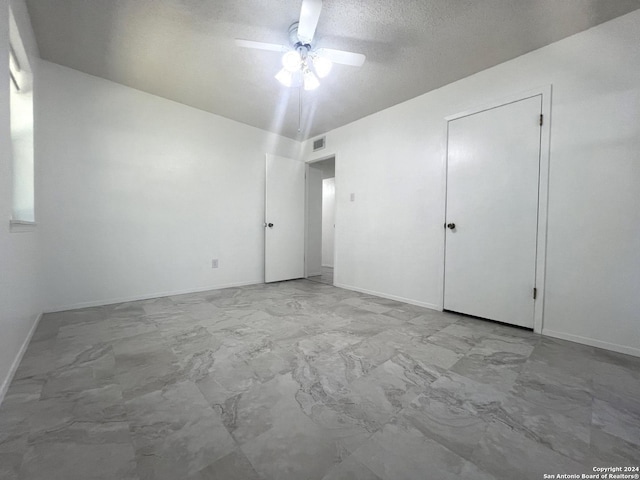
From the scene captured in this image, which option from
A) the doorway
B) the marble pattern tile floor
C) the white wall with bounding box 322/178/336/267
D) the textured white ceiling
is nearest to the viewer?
the marble pattern tile floor

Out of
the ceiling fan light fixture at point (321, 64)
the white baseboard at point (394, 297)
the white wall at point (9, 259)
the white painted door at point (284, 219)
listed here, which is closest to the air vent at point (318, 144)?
the white painted door at point (284, 219)

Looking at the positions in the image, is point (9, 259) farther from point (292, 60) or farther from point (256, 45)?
point (292, 60)

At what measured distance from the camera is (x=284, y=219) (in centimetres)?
419

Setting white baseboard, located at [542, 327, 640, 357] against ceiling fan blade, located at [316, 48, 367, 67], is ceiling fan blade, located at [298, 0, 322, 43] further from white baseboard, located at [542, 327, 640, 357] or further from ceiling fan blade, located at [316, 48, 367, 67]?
white baseboard, located at [542, 327, 640, 357]

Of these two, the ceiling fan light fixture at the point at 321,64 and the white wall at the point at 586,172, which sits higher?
the ceiling fan light fixture at the point at 321,64

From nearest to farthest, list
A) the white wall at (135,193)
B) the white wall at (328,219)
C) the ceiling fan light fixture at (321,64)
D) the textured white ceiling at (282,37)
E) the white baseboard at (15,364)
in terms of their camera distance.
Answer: the white baseboard at (15,364) < the textured white ceiling at (282,37) < the ceiling fan light fixture at (321,64) < the white wall at (135,193) < the white wall at (328,219)

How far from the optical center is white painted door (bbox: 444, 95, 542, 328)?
7.07ft

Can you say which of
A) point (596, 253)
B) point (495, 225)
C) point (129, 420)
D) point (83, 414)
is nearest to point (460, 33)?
point (495, 225)

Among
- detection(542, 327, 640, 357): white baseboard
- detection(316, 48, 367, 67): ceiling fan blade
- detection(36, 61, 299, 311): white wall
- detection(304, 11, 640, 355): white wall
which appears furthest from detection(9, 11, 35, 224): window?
detection(542, 327, 640, 357): white baseboard

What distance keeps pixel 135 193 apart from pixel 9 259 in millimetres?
1664

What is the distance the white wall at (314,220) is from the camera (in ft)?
15.1

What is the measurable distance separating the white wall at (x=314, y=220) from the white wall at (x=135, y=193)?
3.54 feet

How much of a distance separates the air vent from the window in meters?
3.19

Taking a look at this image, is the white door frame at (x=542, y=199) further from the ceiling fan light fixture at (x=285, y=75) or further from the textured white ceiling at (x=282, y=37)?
the ceiling fan light fixture at (x=285, y=75)
